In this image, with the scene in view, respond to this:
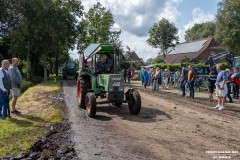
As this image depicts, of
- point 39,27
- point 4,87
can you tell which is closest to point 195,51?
point 39,27

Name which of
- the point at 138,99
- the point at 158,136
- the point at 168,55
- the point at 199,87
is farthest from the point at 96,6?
the point at 158,136

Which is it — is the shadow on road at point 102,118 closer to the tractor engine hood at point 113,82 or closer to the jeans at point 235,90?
the tractor engine hood at point 113,82

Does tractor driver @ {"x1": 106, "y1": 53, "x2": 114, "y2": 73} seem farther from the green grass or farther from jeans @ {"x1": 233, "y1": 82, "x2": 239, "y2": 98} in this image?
jeans @ {"x1": 233, "y1": 82, "x2": 239, "y2": 98}

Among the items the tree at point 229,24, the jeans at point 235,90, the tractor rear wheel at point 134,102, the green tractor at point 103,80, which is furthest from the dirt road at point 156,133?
the tree at point 229,24

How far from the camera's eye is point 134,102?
39.7ft

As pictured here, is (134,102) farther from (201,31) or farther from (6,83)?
(201,31)

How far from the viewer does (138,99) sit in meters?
11.9

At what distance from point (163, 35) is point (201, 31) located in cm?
2534

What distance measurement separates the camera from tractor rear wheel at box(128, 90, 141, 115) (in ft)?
39.0

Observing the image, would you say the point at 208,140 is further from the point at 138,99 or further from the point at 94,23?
the point at 94,23

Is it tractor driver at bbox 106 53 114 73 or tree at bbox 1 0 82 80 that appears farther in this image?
tree at bbox 1 0 82 80

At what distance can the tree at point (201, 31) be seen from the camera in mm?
95375

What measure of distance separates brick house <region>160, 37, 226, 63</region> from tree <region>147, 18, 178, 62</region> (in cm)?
539

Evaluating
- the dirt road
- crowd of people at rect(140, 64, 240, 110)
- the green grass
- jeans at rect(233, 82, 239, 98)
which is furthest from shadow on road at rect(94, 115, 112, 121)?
jeans at rect(233, 82, 239, 98)
